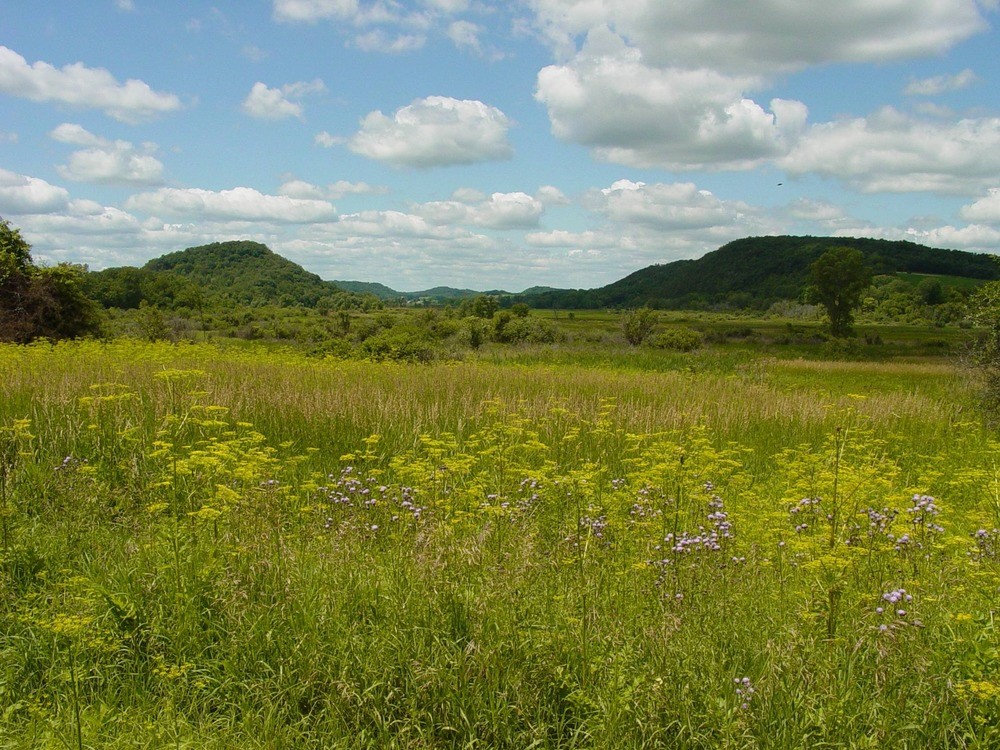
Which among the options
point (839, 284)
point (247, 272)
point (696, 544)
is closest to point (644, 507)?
point (696, 544)

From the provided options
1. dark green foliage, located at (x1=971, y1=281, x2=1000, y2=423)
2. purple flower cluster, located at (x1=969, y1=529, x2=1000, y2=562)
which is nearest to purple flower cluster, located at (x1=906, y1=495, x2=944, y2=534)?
purple flower cluster, located at (x1=969, y1=529, x2=1000, y2=562)

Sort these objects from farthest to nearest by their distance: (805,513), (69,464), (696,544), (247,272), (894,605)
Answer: (247,272) < (69,464) < (805,513) < (696,544) < (894,605)

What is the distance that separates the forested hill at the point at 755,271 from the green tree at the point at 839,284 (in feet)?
156

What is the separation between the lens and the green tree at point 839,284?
56188 mm

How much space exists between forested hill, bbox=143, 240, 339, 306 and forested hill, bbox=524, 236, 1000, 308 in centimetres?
6406

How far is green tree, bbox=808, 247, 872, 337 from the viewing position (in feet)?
184

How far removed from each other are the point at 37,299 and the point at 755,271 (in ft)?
474

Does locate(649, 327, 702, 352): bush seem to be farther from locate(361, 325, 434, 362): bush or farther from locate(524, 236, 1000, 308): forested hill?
locate(524, 236, 1000, 308): forested hill

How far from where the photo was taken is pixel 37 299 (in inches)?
995

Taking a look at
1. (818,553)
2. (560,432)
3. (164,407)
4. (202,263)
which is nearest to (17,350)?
(164,407)

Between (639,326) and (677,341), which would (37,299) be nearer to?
(677,341)

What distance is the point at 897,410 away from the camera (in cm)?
1396

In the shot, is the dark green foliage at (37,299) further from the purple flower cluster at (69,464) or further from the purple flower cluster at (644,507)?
the purple flower cluster at (644,507)

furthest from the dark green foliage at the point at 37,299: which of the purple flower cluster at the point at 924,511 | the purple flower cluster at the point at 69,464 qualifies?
the purple flower cluster at the point at 924,511
